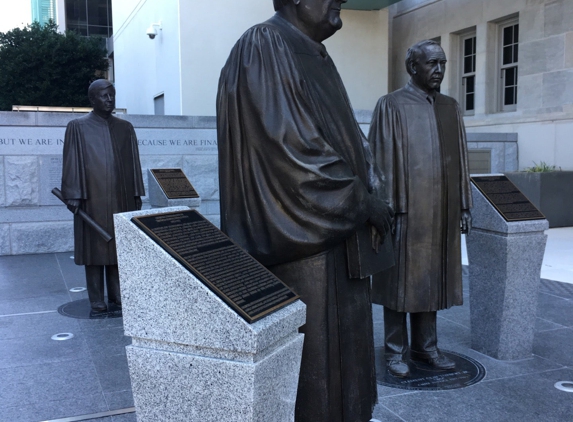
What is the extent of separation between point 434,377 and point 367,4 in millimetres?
14162

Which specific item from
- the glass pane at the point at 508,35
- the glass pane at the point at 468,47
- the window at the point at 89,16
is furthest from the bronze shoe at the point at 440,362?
the window at the point at 89,16

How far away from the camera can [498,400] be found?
3.98m

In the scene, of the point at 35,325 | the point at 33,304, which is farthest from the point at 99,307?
the point at 33,304

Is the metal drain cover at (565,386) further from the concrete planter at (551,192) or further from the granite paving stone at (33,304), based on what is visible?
the concrete planter at (551,192)

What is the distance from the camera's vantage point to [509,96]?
15.8 meters

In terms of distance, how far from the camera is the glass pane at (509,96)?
15.6 metres

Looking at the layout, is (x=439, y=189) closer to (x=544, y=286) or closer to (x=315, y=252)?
(x=315, y=252)

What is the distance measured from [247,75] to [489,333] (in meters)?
3.36

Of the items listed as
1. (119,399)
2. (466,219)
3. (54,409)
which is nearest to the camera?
(54,409)

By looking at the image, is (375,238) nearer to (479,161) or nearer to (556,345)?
(556,345)

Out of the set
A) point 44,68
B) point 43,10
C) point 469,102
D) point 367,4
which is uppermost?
point 43,10

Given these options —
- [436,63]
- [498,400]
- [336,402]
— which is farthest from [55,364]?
[436,63]

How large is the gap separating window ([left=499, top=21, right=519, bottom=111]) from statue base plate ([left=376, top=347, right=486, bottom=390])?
12.3m

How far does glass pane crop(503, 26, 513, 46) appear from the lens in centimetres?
1569
